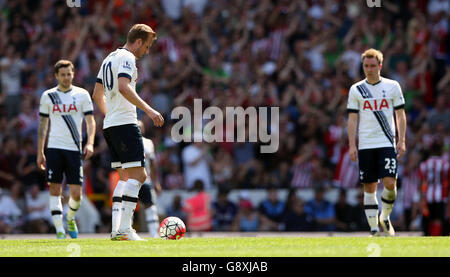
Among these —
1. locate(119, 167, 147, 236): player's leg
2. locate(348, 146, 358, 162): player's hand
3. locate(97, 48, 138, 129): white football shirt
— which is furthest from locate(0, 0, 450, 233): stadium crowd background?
locate(97, 48, 138, 129): white football shirt

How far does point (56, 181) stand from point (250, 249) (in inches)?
189

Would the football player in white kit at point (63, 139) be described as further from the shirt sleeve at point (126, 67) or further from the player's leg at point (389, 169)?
the player's leg at point (389, 169)

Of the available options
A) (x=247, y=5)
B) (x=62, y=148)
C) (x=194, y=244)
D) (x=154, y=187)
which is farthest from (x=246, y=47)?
(x=194, y=244)

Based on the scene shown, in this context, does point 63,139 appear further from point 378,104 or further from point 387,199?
point 387,199

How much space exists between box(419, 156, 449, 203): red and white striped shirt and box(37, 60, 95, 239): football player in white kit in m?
6.95

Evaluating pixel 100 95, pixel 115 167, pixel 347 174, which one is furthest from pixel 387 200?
pixel 347 174

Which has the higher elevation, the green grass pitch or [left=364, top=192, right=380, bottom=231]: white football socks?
[left=364, top=192, right=380, bottom=231]: white football socks

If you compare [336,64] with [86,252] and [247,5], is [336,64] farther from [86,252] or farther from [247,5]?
[86,252]

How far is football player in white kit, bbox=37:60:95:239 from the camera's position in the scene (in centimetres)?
1405

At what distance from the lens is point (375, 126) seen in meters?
13.0

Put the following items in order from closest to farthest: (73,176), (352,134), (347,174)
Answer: (352,134)
(73,176)
(347,174)

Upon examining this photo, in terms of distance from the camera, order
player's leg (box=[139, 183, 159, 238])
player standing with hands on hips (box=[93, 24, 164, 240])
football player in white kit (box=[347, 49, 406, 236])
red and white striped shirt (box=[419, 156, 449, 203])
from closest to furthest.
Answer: player standing with hands on hips (box=[93, 24, 164, 240]) < football player in white kit (box=[347, 49, 406, 236]) < player's leg (box=[139, 183, 159, 238]) < red and white striped shirt (box=[419, 156, 449, 203])

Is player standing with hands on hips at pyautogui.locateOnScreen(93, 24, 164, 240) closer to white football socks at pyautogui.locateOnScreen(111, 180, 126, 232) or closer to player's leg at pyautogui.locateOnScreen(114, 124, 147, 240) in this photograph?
player's leg at pyautogui.locateOnScreen(114, 124, 147, 240)

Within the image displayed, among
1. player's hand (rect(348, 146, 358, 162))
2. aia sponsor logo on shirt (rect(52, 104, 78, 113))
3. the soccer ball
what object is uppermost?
aia sponsor logo on shirt (rect(52, 104, 78, 113))
